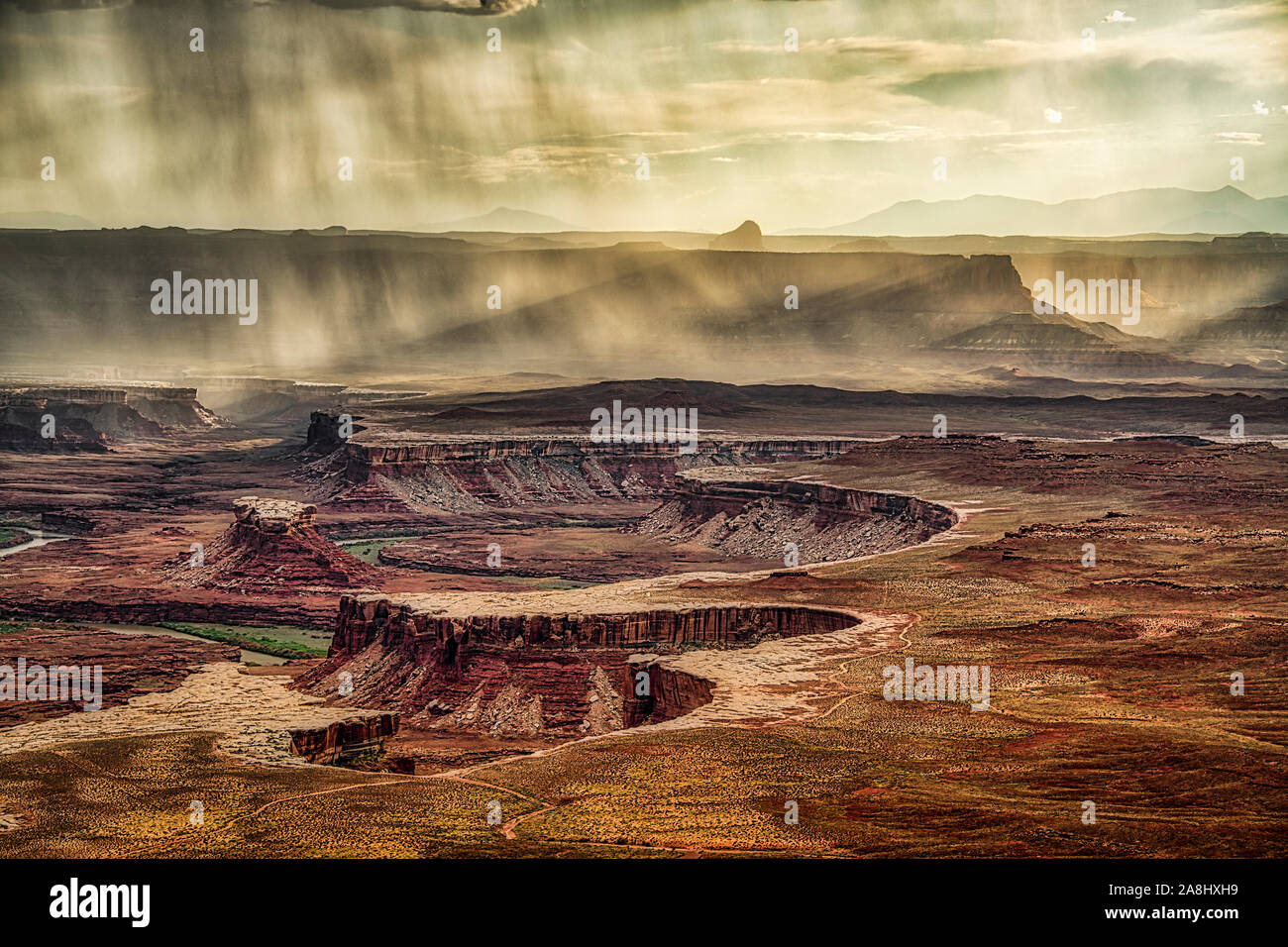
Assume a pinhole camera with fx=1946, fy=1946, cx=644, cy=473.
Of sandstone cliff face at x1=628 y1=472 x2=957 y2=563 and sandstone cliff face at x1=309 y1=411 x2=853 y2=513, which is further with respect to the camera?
sandstone cliff face at x1=309 y1=411 x2=853 y2=513

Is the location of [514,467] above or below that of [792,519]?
above

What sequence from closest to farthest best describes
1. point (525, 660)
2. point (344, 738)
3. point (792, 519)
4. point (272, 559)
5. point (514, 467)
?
point (344, 738)
point (525, 660)
point (272, 559)
point (792, 519)
point (514, 467)

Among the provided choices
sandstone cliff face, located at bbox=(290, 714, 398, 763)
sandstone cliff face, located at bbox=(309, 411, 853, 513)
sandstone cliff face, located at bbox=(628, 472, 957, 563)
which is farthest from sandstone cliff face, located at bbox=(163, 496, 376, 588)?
sandstone cliff face, located at bbox=(290, 714, 398, 763)

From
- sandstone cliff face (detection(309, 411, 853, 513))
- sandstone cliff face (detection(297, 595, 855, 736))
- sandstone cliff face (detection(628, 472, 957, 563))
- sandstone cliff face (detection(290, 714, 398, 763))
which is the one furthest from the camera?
sandstone cliff face (detection(309, 411, 853, 513))

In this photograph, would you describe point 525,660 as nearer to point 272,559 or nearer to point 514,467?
point 272,559

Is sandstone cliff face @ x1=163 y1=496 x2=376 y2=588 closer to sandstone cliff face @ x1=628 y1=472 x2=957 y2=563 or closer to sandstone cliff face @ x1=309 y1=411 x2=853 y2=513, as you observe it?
sandstone cliff face @ x1=628 y1=472 x2=957 y2=563

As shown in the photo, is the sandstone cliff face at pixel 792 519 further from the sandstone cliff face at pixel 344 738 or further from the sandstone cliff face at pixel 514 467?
the sandstone cliff face at pixel 344 738

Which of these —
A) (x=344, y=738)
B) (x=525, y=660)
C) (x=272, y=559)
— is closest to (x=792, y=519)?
(x=272, y=559)

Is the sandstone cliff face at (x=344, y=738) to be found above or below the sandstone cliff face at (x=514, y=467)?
below

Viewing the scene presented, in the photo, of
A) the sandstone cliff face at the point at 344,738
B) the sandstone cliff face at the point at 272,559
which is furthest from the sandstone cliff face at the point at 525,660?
the sandstone cliff face at the point at 272,559

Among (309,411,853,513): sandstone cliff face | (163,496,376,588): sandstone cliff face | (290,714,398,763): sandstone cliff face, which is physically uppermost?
(309,411,853,513): sandstone cliff face

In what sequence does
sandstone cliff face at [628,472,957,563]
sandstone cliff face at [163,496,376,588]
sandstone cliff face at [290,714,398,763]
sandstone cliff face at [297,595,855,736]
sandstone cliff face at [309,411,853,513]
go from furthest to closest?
1. sandstone cliff face at [309,411,853,513]
2. sandstone cliff face at [628,472,957,563]
3. sandstone cliff face at [163,496,376,588]
4. sandstone cliff face at [297,595,855,736]
5. sandstone cliff face at [290,714,398,763]

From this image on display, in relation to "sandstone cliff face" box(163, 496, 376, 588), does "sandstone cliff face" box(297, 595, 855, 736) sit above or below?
below
